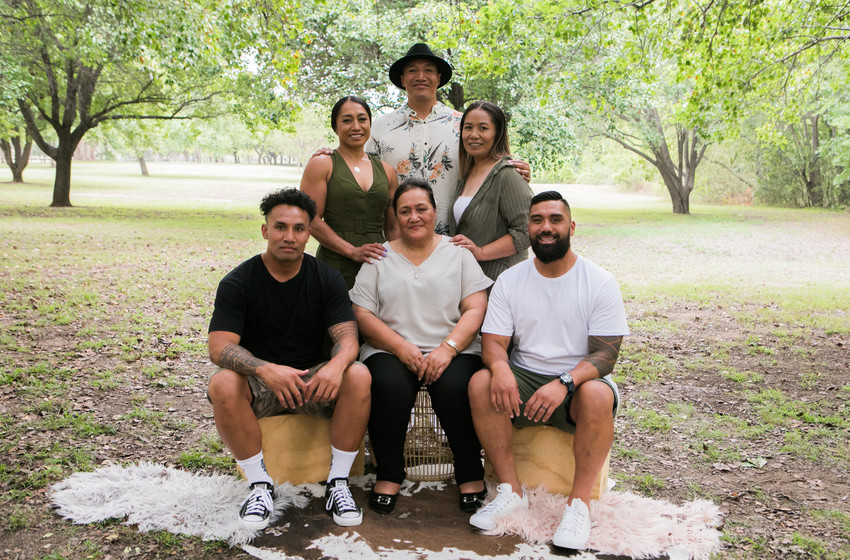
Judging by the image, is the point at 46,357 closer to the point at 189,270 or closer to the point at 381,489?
the point at 381,489

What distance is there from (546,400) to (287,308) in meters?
1.43

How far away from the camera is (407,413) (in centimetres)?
330

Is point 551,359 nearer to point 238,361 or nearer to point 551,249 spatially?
point 551,249

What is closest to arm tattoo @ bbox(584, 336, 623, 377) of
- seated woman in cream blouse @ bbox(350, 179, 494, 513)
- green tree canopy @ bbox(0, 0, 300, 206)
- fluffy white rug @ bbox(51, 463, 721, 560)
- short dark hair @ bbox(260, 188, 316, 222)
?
seated woman in cream blouse @ bbox(350, 179, 494, 513)

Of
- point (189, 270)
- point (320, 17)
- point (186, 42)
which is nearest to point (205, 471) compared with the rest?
point (186, 42)

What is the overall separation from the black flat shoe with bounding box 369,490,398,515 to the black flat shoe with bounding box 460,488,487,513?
1.18ft

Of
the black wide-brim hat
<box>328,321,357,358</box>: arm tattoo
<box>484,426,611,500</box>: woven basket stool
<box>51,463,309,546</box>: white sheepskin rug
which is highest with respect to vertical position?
the black wide-brim hat

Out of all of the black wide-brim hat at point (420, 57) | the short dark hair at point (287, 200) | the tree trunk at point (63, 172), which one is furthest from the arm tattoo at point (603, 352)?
A: the tree trunk at point (63, 172)


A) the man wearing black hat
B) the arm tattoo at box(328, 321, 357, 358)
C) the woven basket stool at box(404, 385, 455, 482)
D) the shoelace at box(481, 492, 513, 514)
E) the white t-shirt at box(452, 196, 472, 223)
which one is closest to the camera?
the shoelace at box(481, 492, 513, 514)

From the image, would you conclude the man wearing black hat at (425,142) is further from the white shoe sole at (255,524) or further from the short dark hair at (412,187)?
the white shoe sole at (255,524)

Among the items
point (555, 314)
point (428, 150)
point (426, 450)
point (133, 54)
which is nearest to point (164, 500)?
point (426, 450)

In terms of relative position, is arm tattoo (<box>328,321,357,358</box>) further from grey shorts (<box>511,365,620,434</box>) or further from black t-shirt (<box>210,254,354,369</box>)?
grey shorts (<box>511,365,620,434</box>)

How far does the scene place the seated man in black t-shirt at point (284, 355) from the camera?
3.14 meters

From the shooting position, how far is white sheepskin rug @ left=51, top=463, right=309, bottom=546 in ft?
9.98
